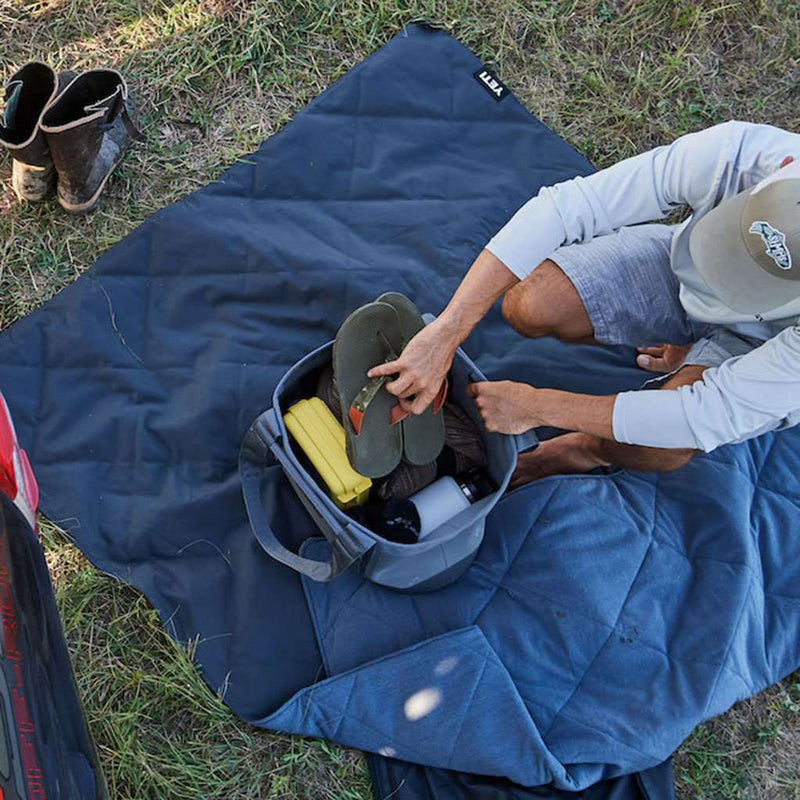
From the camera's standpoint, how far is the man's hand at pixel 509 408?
1.61 m

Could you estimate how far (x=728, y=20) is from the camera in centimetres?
253

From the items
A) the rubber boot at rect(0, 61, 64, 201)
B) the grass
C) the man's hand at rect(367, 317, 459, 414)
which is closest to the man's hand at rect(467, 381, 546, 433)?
the man's hand at rect(367, 317, 459, 414)

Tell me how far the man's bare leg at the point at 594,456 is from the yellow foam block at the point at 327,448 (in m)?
0.47

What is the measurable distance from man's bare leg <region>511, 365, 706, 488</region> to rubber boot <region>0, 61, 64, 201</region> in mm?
1371

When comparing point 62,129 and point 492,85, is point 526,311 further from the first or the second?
point 62,129

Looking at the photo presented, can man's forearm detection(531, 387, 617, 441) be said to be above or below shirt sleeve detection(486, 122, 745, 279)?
below

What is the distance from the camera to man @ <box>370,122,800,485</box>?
4.58 ft

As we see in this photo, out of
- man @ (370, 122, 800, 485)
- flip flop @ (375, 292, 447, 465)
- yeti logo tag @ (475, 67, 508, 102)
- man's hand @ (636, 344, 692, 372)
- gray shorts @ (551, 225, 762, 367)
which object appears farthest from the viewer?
yeti logo tag @ (475, 67, 508, 102)

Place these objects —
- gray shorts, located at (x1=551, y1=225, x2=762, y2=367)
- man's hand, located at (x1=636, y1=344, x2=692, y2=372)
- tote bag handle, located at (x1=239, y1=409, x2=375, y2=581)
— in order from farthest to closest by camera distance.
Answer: man's hand, located at (x1=636, y1=344, x2=692, y2=372)
gray shorts, located at (x1=551, y1=225, x2=762, y2=367)
tote bag handle, located at (x1=239, y1=409, x2=375, y2=581)

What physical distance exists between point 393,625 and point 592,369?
80cm

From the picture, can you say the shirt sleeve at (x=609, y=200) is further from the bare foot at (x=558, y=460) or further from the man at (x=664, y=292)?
the bare foot at (x=558, y=460)

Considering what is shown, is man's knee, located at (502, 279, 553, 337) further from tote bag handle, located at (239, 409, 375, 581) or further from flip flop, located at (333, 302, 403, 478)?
tote bag handle, located at (239, 409, 375, 581)

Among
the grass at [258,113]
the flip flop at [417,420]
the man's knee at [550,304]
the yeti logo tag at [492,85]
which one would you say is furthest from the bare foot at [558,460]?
the yeti logo tag at [492,85]

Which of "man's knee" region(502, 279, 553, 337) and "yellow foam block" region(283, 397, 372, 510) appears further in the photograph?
"man's knee" region(502, 279, 553, 337)
